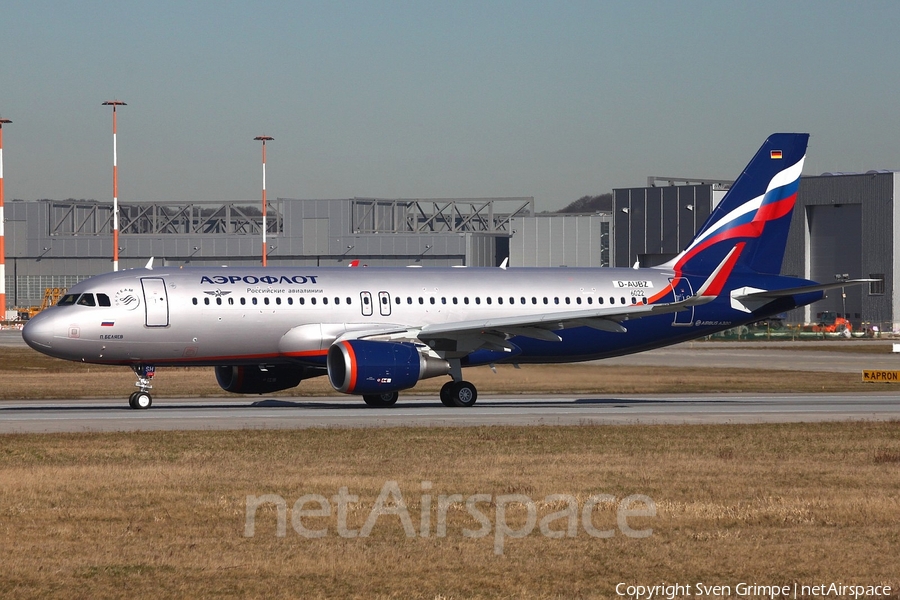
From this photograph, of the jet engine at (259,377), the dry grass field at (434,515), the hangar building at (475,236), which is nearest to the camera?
the dry grass field at (434,515)

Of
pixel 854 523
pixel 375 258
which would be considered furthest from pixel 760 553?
pixel 375 258

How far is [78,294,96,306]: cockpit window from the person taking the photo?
114 feet

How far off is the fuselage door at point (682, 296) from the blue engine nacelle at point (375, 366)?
902 centimetres

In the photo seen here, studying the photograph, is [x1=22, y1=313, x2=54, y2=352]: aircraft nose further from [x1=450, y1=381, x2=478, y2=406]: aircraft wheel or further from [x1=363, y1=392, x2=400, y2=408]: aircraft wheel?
[x1=450, y1=381, x2=478, y2=406]: aircraft wheel

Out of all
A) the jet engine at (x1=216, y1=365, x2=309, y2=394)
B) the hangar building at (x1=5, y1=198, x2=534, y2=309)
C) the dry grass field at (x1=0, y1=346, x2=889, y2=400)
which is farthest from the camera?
the hangar building at (x1=5, y1=198, x2=534, y2=309)

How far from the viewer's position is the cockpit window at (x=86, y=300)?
114ft

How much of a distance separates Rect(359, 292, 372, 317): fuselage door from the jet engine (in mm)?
3030

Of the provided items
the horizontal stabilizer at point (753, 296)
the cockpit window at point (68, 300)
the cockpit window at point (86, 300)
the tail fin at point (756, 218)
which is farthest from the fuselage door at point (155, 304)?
the horizontal stabilizer at point (753, 296)

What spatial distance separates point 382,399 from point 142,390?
6892 mm

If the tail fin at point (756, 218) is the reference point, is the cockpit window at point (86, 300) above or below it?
below

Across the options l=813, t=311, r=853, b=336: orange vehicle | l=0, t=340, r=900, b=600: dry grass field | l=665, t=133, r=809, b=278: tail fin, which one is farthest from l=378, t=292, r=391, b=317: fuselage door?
l=813, t=311, r=853, b=336: orange vehicle

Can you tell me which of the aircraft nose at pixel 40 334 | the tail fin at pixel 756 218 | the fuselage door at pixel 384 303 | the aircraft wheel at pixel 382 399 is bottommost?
the aircraft wheel at pixel 382 399

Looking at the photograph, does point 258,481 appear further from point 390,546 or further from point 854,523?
point 854,523

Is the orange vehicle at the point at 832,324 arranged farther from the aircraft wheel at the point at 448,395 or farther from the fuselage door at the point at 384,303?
the fuselage door at the point at 384,303
